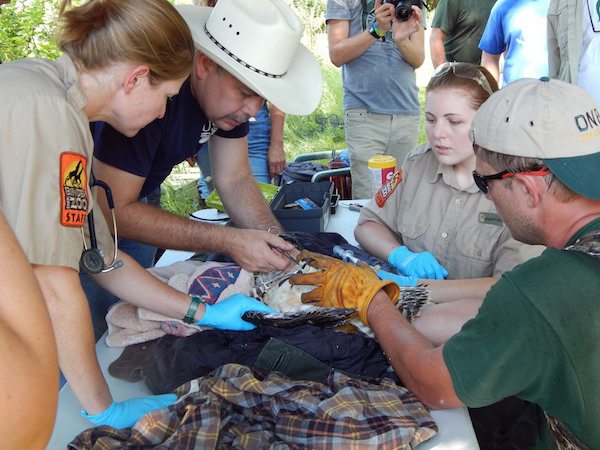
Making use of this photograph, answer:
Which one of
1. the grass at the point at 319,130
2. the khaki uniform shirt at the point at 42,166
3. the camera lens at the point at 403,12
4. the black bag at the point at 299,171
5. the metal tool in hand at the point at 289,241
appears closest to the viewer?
the khaki uniform shirt at the point at 42,166

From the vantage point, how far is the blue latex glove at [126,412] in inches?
61.5

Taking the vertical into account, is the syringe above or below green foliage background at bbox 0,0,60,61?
above

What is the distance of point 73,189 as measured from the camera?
4.84 ft

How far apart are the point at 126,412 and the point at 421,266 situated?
3.82 feet

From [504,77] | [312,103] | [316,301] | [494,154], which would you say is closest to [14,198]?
[316,301]

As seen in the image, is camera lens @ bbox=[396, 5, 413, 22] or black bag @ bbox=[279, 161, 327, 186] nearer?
camera lens @ bbox=[396, 5, 413, 22]

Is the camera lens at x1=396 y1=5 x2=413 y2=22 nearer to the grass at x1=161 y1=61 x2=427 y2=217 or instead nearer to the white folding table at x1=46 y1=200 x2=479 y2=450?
the white folding table at x1=46 y1=200 x2=479 y2=450

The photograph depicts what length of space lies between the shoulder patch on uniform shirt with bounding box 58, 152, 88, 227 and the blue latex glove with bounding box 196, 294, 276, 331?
1.76ft

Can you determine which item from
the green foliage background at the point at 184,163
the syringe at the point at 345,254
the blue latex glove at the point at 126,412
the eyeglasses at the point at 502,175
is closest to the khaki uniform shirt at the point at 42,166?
the blue latex glove at the point at 126,412

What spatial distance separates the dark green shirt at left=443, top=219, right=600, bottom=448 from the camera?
124 cm

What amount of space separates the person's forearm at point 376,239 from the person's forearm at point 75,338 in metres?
1.23

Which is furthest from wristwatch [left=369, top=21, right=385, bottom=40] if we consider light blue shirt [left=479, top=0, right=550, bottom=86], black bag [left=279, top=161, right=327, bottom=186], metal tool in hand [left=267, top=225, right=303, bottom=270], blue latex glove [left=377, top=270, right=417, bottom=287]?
blue latex glove [left=377, top=270, right=417, bottom=287]

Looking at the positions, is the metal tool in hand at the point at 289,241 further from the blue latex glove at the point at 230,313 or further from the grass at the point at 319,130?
the grass at the point at 319,130

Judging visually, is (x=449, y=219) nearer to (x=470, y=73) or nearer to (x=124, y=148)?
(x=470, y=73)
